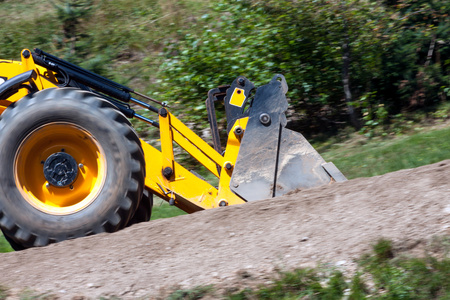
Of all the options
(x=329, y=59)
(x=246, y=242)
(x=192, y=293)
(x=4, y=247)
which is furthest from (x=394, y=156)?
(x=192, y=293)

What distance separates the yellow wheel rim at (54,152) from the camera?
4863 mm

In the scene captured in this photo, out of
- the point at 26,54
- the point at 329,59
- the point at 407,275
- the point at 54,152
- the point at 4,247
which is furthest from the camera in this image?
the point at 329,59

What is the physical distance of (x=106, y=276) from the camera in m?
3.87

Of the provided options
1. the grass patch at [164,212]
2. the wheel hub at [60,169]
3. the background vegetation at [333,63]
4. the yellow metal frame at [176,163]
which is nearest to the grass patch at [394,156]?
the background vegetation at [333,63]

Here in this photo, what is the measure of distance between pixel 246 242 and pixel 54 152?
6.52 feet

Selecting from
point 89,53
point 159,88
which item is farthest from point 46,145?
point 89,53

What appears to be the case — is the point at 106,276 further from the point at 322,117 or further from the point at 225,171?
the point at 322,117

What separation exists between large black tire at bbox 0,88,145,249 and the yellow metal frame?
16.3 inches

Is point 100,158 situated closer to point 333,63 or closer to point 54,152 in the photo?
point 54,152

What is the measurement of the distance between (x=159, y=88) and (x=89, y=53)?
3605 mm

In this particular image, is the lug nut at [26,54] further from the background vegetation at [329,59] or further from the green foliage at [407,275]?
the background vegetation at [329,59]

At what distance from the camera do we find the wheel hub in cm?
495

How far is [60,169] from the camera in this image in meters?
4.97

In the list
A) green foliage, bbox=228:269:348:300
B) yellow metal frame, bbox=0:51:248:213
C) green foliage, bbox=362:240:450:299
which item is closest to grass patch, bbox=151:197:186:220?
yellow metal frame, bbox=0:51:248:213
